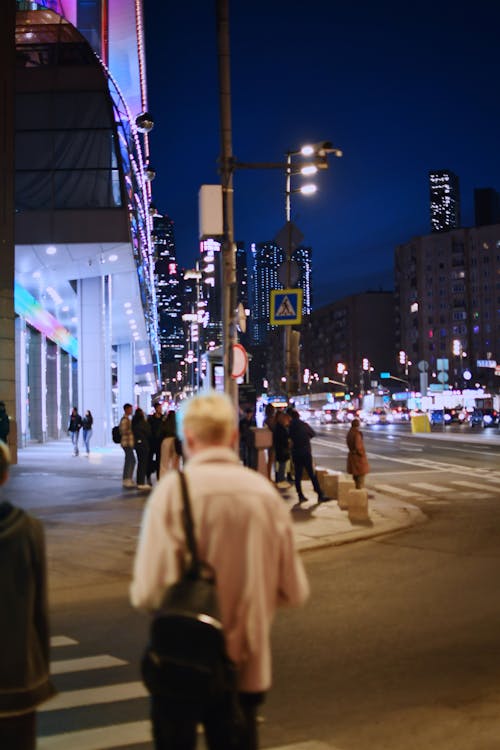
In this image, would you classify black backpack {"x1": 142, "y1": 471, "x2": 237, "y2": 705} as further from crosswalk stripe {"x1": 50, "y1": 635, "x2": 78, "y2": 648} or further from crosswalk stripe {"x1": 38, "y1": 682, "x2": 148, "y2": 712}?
crosswalk stripe {"x1": 50, "y1": 635, "x2": 78, "y2": 648}

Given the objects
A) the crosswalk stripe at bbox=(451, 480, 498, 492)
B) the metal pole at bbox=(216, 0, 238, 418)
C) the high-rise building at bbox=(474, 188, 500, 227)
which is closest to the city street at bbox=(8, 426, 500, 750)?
the metal pole at bbox=(216, 0, 238, 418)

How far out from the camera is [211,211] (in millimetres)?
13000

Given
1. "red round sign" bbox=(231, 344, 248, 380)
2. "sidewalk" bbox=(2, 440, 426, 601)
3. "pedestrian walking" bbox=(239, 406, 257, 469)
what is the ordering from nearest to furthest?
1. "sidewalk" bbox=(2, 440, 426, 601)
2. "red round sign" bbox=(231, 344, 248, 380)
3. "pedestrian walking" bbox=(239, 406, 257, 469)

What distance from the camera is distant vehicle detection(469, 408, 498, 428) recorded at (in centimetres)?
7056

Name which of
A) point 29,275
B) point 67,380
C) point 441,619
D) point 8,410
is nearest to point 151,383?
point 67,380

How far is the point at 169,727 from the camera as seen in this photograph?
299 centimetres

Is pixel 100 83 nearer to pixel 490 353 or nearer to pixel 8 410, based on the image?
pixel 8 410

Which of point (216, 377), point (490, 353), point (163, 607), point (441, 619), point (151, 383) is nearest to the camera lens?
point (163, 607)

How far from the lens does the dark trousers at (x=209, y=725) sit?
9.79 feet

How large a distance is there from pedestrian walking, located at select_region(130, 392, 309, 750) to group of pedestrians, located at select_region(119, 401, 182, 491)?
14727 mm

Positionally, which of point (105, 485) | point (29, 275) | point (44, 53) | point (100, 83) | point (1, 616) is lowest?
point (105, 485)

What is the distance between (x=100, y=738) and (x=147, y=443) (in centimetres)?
1465

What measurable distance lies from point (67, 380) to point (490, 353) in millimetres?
96079

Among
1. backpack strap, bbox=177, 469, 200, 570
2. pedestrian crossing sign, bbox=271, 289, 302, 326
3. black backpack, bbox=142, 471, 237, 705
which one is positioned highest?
pedestrian crossing sign, bbox=271, 289, 302, 326
